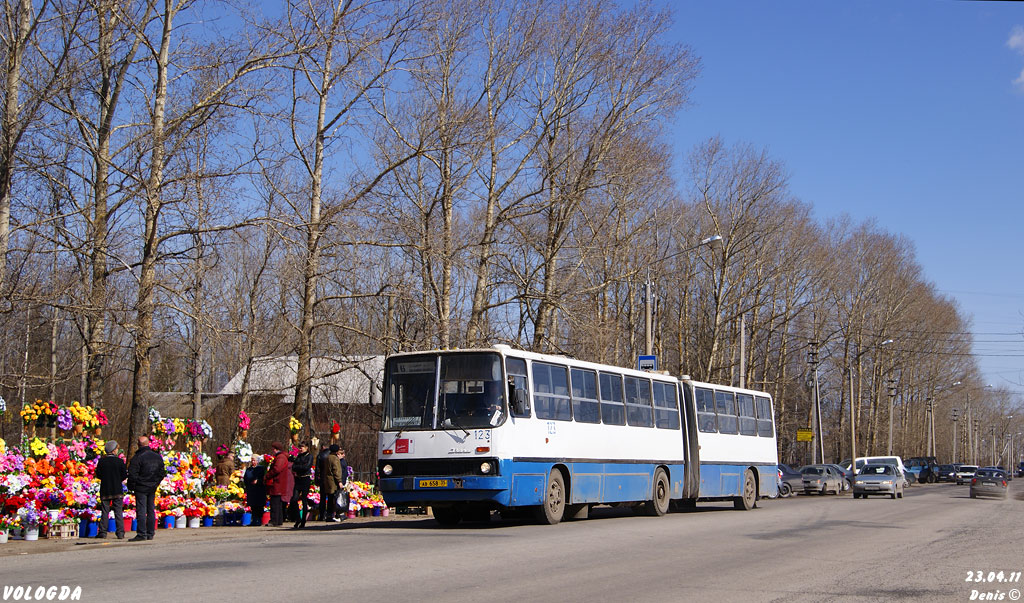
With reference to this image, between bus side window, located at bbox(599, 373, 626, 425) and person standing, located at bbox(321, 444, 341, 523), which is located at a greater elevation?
bus side window, located at bbox(599, 373, 626, 425)

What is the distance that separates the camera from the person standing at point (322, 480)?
66.3 feet

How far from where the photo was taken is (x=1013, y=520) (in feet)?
82.0

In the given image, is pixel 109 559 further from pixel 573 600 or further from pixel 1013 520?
pixel 1013 520

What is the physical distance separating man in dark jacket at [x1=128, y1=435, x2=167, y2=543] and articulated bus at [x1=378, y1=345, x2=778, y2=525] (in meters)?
3.83

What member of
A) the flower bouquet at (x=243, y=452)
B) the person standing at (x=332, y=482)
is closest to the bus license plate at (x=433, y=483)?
the person standing at (x=332, y=482)

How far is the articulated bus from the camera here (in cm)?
1767

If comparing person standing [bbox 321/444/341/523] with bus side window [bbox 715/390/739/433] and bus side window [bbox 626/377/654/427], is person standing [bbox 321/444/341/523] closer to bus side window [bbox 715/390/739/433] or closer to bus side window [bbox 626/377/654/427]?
bus side window [bbox 626/377/654/427]

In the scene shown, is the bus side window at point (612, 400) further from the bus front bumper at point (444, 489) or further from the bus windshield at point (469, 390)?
the bus front bumper at point (444, 489)

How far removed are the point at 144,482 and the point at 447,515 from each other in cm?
604

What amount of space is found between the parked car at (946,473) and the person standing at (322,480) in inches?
2947

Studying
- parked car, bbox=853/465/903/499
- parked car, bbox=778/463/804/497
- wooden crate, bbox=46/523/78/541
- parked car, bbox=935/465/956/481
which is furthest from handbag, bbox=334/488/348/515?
parked car, bbox=935/465/956/481

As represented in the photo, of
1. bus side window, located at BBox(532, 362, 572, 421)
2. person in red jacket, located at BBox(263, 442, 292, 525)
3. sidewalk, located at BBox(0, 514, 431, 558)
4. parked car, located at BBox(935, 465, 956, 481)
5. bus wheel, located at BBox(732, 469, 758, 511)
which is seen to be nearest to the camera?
sidewalk, located at BBox(0, 514, 431, 558)

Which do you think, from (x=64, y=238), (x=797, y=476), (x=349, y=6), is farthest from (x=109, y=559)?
(x=797, y=476)

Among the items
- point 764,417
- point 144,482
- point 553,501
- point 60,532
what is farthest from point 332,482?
point 764,417
